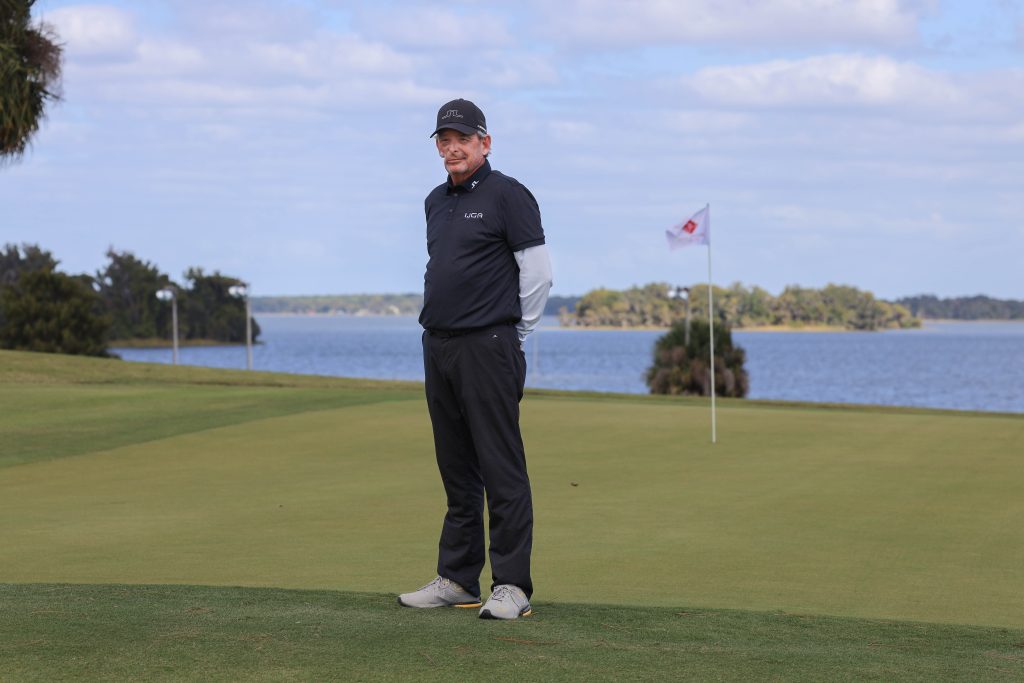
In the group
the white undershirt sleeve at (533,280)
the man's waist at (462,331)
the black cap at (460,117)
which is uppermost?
the black cap at (460,117)

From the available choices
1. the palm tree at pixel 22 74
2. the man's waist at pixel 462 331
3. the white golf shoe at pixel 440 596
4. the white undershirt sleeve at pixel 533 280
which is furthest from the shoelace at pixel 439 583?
the palm tree at pixel 22 74

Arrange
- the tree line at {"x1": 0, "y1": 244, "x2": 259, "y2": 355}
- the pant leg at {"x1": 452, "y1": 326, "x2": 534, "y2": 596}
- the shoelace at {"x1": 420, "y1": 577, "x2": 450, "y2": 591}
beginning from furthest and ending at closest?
the tree line at {"x1": 0, "y1": 244, "x2": 259, "y2": 355} → the shoelace at {"x1": 420, "y1": 577, "x2": 450, "y2": 591} → the pant leg at {"x1": 452, "y1": 326, "x2": 534, "y2": 596}

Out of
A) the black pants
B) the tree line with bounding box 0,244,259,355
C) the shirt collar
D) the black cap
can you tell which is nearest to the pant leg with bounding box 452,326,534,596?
the black pants

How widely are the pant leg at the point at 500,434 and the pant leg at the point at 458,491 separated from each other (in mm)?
111

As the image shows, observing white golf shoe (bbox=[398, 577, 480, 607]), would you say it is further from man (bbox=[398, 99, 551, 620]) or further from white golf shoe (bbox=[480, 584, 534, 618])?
white golf shoe (bbox=[480, 584, 534, 618])

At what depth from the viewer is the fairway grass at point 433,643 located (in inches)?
179

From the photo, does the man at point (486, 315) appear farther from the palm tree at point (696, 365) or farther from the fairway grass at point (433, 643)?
the palm tree at point (696, 365)

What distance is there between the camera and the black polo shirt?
18.8 ft

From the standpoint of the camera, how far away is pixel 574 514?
33.7 ft

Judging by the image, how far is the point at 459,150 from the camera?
582 cm

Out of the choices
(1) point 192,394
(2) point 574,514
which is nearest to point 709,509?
(2) point 574,514

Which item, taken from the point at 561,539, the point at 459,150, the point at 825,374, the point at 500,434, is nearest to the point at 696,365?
the point at 561,539

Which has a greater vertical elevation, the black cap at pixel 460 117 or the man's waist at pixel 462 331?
the black cap at pixel 460 117

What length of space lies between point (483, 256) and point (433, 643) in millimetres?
1692
